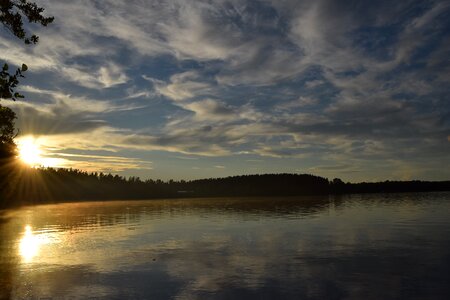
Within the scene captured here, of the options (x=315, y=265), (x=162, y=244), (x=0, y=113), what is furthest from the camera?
(x=162, y=244)

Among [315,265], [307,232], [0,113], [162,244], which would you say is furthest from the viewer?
[307,232]

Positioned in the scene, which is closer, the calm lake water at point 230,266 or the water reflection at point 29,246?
the calm lake water at point 230,266

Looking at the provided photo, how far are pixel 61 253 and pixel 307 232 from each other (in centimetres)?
2539

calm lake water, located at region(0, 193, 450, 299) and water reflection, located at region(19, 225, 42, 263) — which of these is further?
water reflection, located at region(19, 225, 42, 263)

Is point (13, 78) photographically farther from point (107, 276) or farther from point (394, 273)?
point (394, 273)

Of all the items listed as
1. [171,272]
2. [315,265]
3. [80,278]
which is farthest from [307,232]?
[80,278]

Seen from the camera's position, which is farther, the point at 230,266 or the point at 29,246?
the point at 29,246

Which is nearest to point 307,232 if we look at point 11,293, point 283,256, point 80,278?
point 283,256

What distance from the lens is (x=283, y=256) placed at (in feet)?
99.7

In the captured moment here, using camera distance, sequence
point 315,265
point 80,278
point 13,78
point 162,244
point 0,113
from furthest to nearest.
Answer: point 162,244 → point 315,265 → point 80,278 → point 0,113 → point 13,78

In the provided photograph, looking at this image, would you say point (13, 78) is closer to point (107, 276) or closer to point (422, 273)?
point (107, 276)

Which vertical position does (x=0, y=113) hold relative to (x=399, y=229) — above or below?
above

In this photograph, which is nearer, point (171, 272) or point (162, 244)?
point (171, 272)

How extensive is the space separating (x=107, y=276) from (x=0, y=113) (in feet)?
39.0
